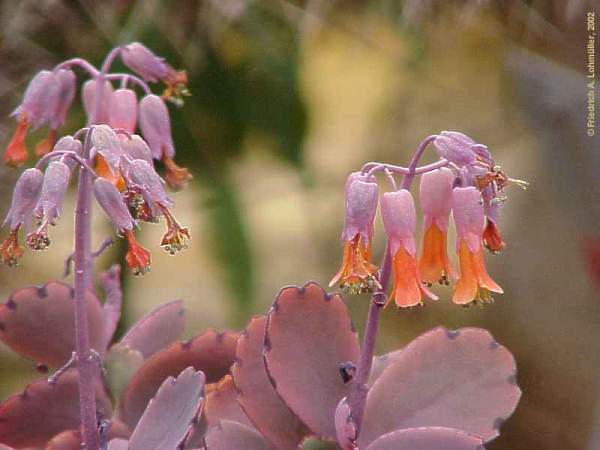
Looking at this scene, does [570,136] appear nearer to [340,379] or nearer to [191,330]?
[191,330]

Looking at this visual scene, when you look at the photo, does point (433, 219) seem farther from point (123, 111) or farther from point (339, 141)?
point (339, 141)

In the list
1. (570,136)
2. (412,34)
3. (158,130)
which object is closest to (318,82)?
(412,34)

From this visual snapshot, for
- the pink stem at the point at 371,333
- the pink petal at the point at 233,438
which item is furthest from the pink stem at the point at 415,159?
the pink petal at the point at 233,438

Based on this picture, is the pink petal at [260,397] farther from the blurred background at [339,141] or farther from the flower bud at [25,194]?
the blurred background at [339,141]

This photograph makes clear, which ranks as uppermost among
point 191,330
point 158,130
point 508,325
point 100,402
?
point 158,130

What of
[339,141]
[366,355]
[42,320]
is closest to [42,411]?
[42,320]

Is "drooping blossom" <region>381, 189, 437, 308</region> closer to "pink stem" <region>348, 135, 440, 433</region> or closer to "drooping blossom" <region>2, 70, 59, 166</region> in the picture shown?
"pink stem" <region>348, 135, 440, 433</region>
